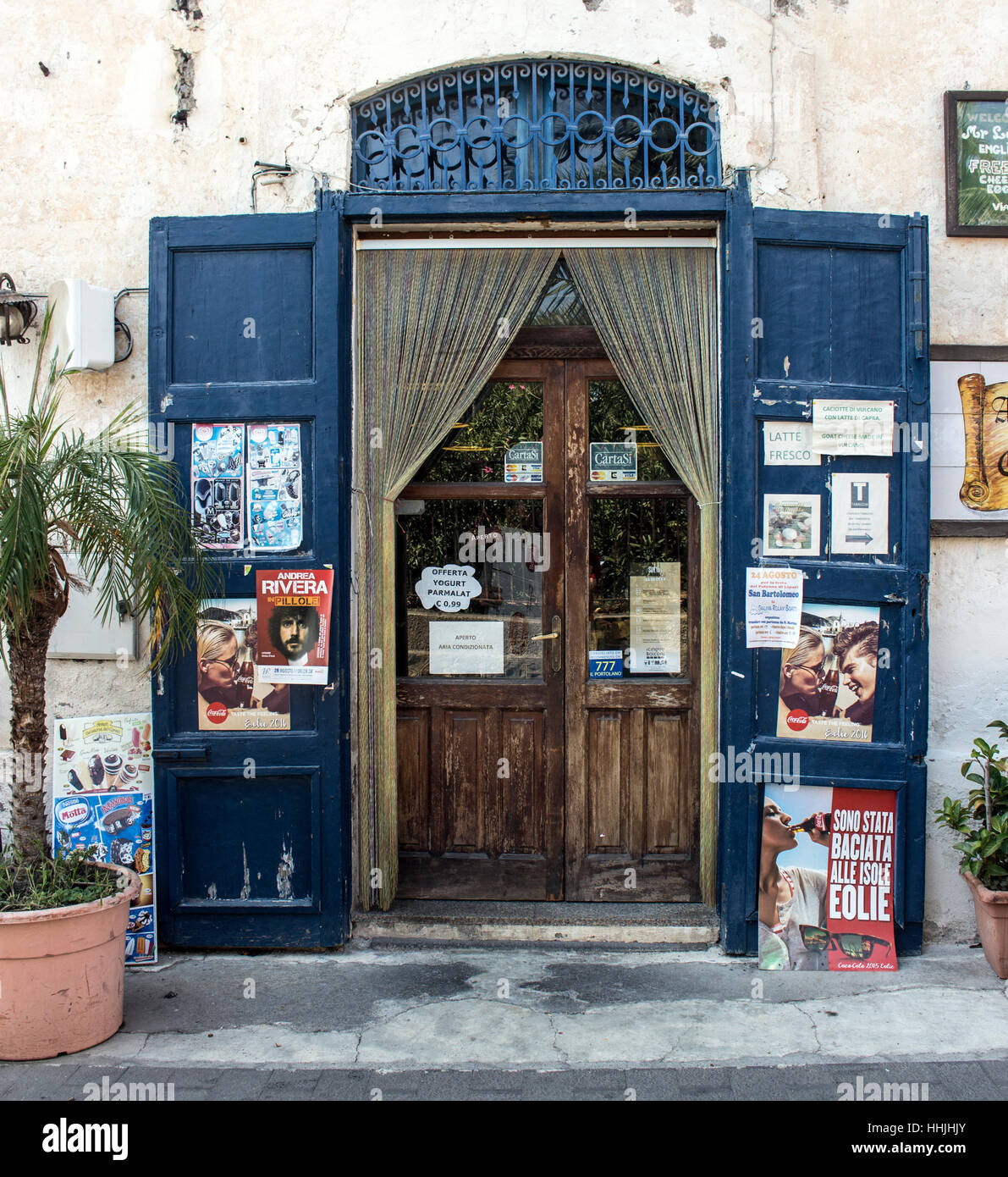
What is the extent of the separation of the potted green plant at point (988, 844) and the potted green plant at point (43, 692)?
3.38m

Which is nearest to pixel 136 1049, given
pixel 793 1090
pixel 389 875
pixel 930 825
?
pixel 389 875

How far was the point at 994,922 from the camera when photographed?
3982 mm

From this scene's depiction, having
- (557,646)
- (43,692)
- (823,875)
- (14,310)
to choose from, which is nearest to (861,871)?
(823,875)

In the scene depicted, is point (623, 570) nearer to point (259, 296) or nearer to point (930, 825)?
point (930, 825)

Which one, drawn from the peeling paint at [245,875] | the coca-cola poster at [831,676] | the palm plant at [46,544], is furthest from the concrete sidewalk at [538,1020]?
the coca-cola poster at [831,676]

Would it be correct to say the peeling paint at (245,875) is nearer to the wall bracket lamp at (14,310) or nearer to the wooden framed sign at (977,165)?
the wall bracket lamp at (14,310)

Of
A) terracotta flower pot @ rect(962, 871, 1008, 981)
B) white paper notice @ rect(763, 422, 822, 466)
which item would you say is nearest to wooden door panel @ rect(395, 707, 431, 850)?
Answer: white paper notice @ rect(763, 422, 822, 466)

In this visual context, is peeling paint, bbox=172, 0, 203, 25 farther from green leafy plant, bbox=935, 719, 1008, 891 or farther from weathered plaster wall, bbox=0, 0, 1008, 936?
green leafy plant, bbox=935, 719, 1008, 891

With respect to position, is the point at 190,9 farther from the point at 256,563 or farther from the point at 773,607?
the point at 773,607

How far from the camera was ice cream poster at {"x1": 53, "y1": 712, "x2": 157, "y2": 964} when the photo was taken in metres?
4.18

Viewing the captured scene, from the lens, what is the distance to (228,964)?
422cm

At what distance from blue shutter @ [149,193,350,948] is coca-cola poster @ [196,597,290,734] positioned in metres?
0.05

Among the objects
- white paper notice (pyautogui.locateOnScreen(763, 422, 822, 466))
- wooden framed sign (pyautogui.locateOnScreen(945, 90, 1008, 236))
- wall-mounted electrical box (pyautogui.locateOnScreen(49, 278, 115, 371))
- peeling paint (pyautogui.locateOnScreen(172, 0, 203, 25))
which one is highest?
peeling paint (pyautogui.locateOnScreen(172, 0, 203, 25))

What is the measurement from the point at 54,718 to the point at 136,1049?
1593 mm
